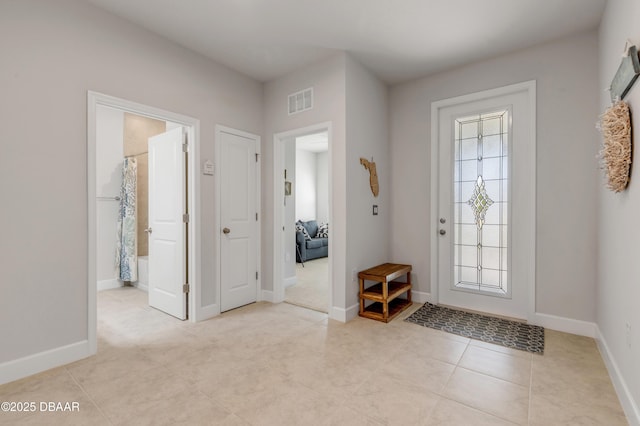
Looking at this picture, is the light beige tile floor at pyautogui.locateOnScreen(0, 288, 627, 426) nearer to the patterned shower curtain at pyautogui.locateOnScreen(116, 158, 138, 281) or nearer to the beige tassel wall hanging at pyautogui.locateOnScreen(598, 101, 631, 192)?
the beige tassel wall hanging at pyautogui.locateOnScreen(598, 101, 631, 192)

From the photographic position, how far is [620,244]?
1907 millimetres

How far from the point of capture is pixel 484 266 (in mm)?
3346

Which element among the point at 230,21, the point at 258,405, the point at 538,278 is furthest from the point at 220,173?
the point at 538,278

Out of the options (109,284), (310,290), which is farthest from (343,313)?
(109,284)

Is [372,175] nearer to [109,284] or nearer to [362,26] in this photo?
[362,26]

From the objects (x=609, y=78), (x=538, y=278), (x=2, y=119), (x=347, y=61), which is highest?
(x=347, y=61)

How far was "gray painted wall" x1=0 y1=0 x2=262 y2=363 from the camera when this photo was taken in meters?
2.01

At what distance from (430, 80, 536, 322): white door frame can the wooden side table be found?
1.22 feet

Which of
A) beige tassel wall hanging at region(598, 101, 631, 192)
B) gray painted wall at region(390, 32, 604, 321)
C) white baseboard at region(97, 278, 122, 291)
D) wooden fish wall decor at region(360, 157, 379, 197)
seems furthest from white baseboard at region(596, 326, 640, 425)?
white baseboard at region(97, 278, 122, 291)

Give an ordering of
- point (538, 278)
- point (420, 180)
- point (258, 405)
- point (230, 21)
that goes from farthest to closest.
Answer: point (420, 180)
point (538, 278)
point (230, 21)
point (258, 405)

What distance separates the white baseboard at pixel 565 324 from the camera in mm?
2709

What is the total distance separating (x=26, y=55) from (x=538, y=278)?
4.61 metres

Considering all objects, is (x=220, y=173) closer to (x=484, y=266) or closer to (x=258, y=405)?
(x=258, y=405)

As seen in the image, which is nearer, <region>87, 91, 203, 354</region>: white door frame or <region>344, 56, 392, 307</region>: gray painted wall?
<region>87, 91, 203, 354</region>: white door frame
